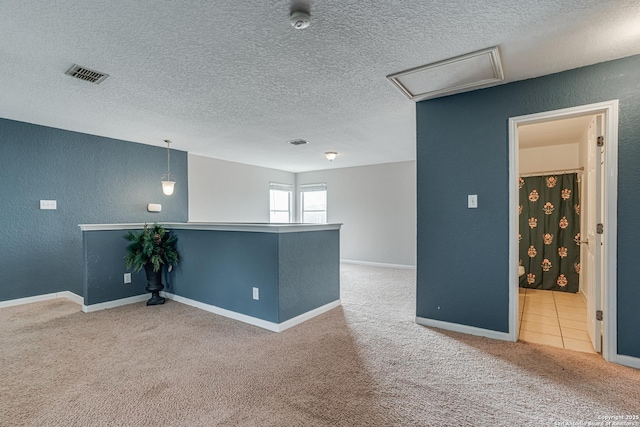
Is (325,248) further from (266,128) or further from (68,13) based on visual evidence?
(68,13)

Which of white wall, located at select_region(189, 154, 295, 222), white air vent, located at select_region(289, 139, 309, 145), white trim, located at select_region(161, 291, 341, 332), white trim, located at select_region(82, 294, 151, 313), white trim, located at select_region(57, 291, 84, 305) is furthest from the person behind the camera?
white wall, located at select_region(189, 154, 295, 222)

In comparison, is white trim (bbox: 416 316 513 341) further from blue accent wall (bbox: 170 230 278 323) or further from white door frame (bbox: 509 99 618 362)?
blue accent wall (bbox: 170 230 278 323)

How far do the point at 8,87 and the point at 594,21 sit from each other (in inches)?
184

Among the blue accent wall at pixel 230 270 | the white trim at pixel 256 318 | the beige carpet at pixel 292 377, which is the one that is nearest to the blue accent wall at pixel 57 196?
the blue accent wall at pixel 230 270

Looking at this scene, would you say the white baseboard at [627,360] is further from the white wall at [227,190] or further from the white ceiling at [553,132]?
the white wall at [227,190]

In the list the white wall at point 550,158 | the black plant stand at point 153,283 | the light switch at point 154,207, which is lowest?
the black plant stand at point 153,283

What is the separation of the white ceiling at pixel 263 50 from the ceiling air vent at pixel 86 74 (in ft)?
0.21

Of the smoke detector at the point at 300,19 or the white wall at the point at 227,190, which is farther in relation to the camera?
the white wall at the point at 227,190

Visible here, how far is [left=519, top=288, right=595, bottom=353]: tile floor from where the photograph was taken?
271 centimetres

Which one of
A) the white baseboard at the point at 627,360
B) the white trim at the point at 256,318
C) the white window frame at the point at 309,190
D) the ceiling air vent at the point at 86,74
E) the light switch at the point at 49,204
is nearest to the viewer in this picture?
the white baseboard at the point at 627,360

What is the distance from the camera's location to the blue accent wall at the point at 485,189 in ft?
7.40

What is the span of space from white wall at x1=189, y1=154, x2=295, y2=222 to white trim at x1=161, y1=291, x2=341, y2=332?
→ 244 cm

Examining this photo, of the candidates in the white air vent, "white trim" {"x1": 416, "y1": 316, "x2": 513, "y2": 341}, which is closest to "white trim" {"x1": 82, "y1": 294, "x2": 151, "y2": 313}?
the white air vent

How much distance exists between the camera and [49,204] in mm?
4133
